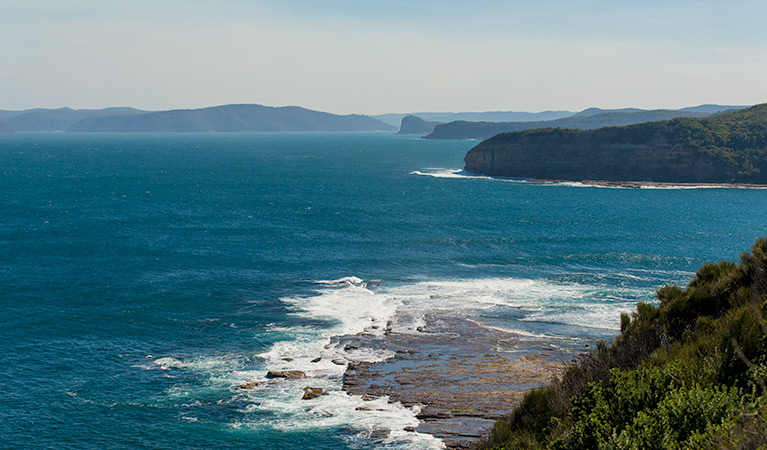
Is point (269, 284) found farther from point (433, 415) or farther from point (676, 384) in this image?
point (676, 384)

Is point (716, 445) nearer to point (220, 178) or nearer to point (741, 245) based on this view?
point (741, 245)

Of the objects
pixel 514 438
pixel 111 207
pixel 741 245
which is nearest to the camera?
pixel 514 438

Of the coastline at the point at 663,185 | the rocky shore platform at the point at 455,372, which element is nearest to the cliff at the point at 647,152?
the coastline at the point at 663,185

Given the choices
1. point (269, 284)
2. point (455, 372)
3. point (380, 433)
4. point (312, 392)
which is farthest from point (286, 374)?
point (269, 284)

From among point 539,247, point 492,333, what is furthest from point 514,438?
point 539,247

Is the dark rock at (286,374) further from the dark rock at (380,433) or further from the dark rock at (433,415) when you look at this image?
the dark rock at (433,415)

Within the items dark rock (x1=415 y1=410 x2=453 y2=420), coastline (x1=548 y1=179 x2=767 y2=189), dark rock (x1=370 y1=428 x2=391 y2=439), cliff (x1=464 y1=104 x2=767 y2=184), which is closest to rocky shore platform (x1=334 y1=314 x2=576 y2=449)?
dark rock (x1=415 y1=410 x2=453 y2=420)

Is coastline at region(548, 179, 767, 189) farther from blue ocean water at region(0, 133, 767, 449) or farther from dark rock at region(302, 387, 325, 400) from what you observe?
dark rock at region(302, 387, 325, 400)
